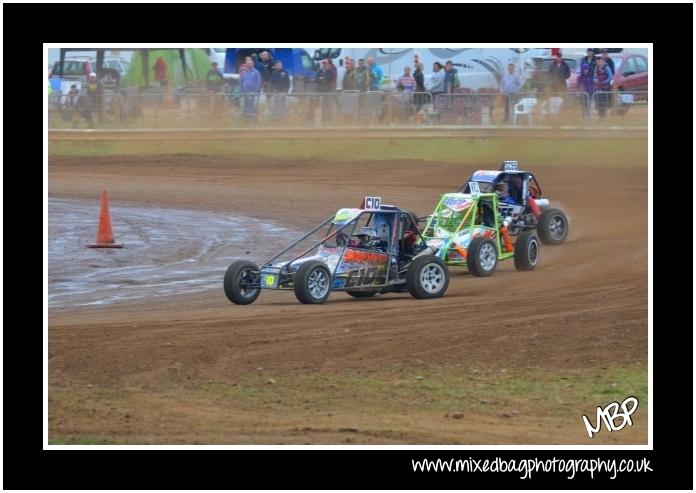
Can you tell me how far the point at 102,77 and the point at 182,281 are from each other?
14810mm

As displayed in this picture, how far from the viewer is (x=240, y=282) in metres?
14.6

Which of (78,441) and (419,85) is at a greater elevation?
(419,85)

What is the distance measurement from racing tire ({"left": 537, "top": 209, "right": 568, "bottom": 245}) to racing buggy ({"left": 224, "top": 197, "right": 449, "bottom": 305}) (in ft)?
15.5

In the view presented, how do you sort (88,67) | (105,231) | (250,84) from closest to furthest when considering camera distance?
(105,231)
(250,84)
(88,67)

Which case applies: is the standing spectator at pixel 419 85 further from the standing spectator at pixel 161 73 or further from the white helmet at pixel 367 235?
the white helmet at pixel 367 235

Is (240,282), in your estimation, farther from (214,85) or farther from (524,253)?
(214,85)

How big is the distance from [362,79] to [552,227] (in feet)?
33.3

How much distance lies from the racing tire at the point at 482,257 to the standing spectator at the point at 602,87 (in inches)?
484

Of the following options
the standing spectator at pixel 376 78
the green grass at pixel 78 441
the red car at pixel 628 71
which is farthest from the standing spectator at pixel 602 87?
the green grass at pixel 78 441

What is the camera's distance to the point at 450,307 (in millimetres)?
14531

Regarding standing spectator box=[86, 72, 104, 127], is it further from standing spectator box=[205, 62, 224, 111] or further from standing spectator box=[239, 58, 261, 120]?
standing spectator box=[239, 58, 261, 120]

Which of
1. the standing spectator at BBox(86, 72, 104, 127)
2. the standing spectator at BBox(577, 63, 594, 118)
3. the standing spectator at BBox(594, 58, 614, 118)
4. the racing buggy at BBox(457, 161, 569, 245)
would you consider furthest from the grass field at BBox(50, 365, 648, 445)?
the standing spectator at BBox(86, 72, 104, 127)

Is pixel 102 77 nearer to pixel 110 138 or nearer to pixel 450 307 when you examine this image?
pixel 110 138

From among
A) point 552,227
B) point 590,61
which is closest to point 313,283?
point 552,227
